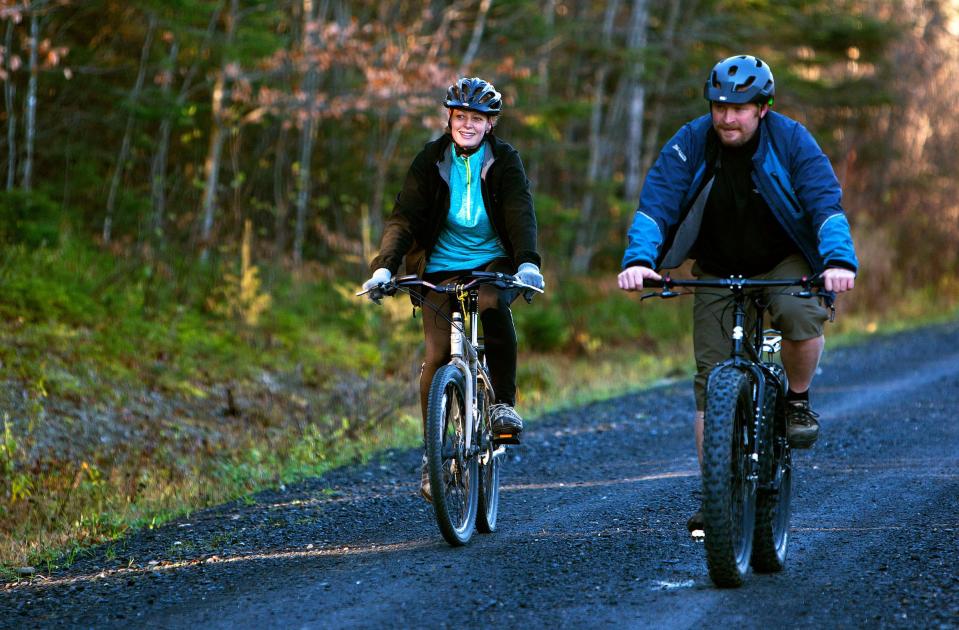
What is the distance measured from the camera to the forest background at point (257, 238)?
32.1ft

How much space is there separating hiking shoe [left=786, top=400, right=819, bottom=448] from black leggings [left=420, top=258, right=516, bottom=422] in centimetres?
147

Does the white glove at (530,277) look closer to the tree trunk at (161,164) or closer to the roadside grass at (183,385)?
the roadside grass at (183,385)

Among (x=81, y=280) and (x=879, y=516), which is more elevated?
(x=81, y=280)

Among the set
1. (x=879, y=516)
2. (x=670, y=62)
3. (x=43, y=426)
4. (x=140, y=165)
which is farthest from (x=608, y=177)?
(x=879, y=516)

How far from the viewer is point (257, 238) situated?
55.2 feet

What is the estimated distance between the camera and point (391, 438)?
10148 millimetres

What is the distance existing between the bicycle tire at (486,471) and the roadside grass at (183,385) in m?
2.03

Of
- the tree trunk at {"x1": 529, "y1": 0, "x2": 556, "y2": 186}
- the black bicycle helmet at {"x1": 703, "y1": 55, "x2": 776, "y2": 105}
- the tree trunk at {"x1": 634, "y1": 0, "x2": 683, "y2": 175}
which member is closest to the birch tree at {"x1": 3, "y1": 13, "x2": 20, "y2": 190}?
the tree trunk at {"x1": 529, "y1": 0, "x2": 556, "y2": 186}

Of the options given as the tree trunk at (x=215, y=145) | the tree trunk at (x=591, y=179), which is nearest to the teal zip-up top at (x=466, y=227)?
the tree trunk at (x=215, y=145)

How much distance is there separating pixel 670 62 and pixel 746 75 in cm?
2166

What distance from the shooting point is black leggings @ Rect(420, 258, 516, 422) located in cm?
629

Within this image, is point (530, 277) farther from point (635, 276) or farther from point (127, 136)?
point (127, 136)

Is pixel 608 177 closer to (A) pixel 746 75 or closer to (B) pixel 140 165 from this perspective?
(B) pixel 140 165

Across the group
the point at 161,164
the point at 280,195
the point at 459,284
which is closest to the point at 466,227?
the point at 459,284
